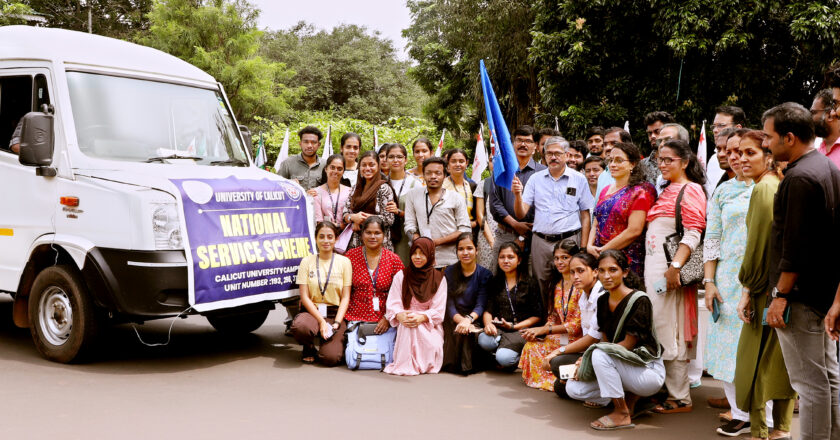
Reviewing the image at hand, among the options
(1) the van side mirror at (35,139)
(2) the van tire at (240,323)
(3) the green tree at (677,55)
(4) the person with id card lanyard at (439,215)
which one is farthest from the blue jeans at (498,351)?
(3) the green tree at (677,55)

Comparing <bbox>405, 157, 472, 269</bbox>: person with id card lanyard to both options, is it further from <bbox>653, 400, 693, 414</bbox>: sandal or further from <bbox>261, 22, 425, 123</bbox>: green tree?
<bbox>261, 22, 425, 123</bbox>: green tree

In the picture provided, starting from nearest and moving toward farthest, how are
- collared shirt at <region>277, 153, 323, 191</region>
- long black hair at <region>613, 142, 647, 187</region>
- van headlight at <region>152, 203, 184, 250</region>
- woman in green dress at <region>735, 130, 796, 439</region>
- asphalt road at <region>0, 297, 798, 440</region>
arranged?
1. woman in green dress at <region>735, 130, 796, 439</region>
2. asphalt road at <region>0, 297, 798, 440</region>
3. long black hair at <region>613, 142, 647, 187</region>
4. van headlight at <region>152, 203, 184, 250</region>
5. collared shirt at <region>277, 153, 323, 191</region>

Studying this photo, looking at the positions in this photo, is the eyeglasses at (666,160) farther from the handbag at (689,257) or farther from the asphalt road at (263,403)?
the asphalt road at (263,403)

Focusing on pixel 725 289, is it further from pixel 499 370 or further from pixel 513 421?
pixel 499 370

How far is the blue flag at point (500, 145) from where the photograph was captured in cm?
662

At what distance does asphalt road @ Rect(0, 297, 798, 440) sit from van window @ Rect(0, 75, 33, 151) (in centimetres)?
202

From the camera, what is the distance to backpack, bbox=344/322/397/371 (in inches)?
251

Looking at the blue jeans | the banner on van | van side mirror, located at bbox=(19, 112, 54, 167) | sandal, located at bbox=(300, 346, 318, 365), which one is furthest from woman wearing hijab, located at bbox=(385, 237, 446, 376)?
van side mirror, located at bbox=(19, 112, 54, 167)

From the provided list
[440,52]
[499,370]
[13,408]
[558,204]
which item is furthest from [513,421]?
[440,52]

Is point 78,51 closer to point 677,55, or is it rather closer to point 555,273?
point 555,273

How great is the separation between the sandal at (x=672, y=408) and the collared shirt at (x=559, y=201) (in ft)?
6.28

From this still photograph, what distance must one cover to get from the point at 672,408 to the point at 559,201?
2.18 meters

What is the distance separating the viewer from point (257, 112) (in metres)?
31.7

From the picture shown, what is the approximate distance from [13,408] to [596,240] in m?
4.50
